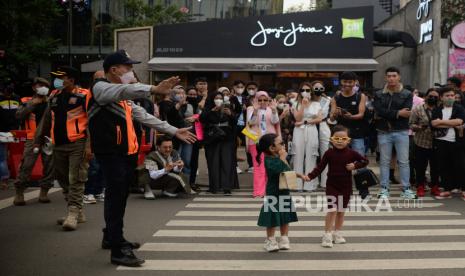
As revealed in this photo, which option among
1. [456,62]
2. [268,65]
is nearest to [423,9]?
[456,62]

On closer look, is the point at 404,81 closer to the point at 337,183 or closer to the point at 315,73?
the point at 315,73

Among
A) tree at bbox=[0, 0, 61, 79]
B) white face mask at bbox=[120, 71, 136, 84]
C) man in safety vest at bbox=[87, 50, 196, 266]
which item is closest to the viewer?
man in safety vest at bbox=[87, 50, 196, 266]

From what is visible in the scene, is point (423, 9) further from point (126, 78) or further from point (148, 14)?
point (126, 78)

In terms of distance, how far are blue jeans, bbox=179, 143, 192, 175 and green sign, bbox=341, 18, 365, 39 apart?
13.5 m

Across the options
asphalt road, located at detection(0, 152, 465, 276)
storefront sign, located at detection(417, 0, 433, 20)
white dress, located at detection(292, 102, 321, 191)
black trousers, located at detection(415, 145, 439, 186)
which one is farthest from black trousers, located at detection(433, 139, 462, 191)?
storefront sign, located at detection(417, 0, 433, 20)

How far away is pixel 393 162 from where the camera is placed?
12.5 meters

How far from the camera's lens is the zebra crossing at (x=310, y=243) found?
19.4ft

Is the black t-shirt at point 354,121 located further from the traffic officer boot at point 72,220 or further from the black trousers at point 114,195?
the black trousers at point 114,195

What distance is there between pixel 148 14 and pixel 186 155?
23614mm

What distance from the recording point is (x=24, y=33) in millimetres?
23078

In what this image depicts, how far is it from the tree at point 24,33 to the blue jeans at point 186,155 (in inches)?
472

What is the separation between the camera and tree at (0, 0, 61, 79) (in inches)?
844

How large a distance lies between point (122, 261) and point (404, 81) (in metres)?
20.5

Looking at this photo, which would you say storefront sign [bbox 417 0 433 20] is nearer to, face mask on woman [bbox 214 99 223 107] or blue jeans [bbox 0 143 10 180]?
face mask on woman [bbox 214 99 223 107]
